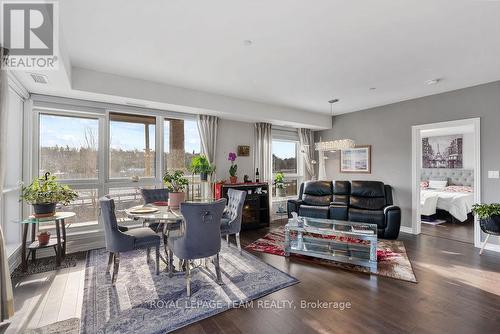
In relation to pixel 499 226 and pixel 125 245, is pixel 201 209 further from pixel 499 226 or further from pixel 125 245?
pixel 499 226

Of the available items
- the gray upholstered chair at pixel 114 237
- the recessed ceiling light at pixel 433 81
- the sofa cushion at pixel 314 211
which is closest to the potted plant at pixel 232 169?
the sofa cushion at pixel 314 211

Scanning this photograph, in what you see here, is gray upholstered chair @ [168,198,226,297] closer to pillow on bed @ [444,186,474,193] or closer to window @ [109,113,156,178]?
window @ [109,113,156,178]

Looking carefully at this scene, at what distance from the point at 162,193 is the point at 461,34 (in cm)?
427

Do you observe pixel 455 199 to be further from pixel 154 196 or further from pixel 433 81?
pixel 154 196

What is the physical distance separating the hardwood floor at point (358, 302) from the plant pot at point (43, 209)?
76cm

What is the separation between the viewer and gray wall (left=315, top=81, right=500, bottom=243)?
12.8 ft

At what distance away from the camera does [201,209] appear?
2471mm

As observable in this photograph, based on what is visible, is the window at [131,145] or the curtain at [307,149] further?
the curtain at [307,149]

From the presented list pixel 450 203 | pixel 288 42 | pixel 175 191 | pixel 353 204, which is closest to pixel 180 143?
pixel 175 191

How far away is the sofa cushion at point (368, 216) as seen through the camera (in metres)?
4.38

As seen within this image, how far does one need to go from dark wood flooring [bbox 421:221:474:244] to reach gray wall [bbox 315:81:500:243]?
54 cm

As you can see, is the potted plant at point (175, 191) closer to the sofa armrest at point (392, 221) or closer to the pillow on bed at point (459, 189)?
the sofa armrest at point (392, 221)

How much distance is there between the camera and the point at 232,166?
523cm

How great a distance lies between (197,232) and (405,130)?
15.7 feet
